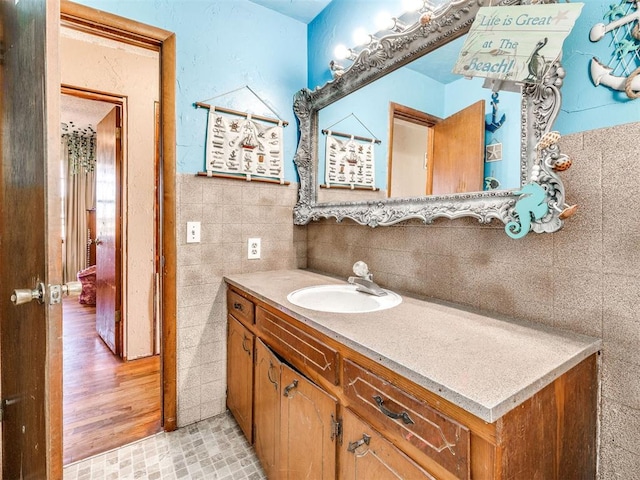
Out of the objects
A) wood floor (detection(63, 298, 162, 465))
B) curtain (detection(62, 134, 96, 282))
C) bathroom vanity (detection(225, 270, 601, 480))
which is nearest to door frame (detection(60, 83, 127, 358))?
wood floor (detection(63, 298, 162, 465))

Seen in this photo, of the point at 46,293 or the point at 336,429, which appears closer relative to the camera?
the point at 46,293

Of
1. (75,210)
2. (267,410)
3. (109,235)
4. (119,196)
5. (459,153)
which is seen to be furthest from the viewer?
(75,210)

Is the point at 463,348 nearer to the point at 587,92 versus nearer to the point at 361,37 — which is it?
the point at 587,92

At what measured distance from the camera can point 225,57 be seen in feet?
5.78

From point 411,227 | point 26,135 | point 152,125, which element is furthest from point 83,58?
point 411,227

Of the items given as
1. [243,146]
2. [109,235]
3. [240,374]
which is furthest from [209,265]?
[109,235]

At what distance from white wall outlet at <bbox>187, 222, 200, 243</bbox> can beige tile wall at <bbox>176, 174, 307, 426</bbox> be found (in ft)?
0.09

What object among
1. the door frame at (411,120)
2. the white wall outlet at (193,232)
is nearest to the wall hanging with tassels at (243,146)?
the white wall outlet at (193,232)

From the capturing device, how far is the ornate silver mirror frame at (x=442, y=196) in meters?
0.90

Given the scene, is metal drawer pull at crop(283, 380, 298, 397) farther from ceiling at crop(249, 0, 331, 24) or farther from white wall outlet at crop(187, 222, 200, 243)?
ceiling at crop(249, 0, 331, 24)

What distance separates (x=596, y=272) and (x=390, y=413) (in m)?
0.68

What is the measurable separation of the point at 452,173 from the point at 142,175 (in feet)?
7.98

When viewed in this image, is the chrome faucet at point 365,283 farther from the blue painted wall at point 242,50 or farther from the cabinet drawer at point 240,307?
the blue painted wall at point 242,50

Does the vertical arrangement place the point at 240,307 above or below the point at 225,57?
below
